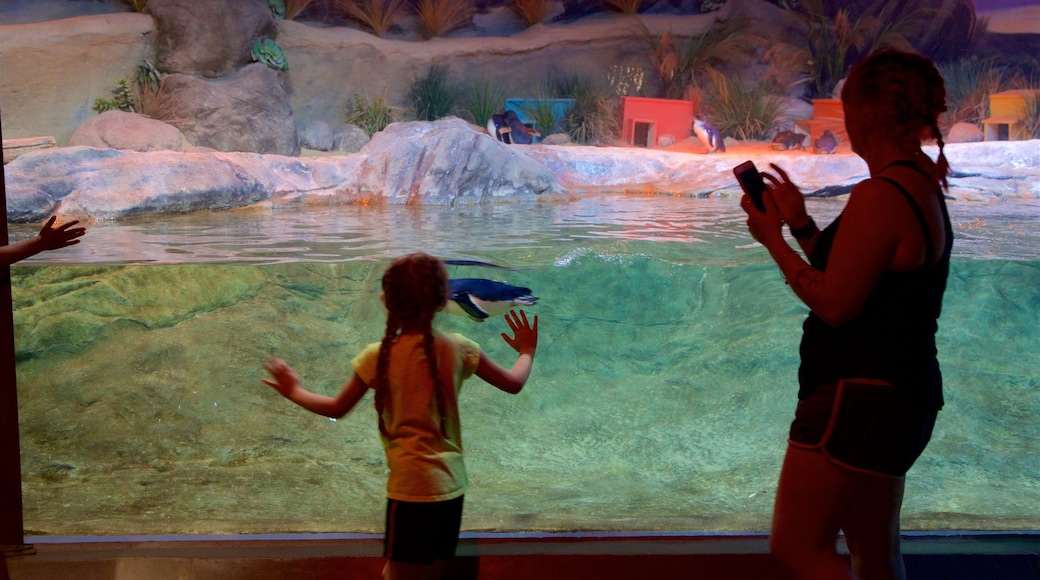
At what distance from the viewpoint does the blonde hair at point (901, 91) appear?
1.67m

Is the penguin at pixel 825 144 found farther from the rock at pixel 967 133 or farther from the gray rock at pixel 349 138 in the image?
the gray rock at pixel 349 138

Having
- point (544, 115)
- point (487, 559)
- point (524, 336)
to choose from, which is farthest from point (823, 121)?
point (487, 559)

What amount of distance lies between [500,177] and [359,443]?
7.76 ft

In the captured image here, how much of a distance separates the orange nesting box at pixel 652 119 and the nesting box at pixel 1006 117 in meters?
2.38

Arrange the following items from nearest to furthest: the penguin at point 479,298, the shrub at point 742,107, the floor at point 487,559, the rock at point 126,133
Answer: the floor at point 487,559
the penguin at point 479,298
the rock at point 126,133
the shrub at point 742,107

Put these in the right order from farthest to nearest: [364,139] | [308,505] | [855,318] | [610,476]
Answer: [364,139], [610,476], [308,505], [855,318]

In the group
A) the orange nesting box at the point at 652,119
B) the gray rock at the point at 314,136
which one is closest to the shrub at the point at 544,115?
the orange nesting box at the point at 652,119

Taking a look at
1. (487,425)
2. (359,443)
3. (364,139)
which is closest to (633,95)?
(364,139)

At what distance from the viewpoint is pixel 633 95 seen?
6121 millimetres

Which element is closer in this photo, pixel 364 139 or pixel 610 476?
pixel 610 476

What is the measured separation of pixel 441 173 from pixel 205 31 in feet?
6.98

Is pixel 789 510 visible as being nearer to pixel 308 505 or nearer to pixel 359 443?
pixel 308 505

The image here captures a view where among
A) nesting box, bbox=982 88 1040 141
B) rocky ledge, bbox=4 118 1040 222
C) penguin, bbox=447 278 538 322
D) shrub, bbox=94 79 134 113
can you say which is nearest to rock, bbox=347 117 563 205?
rocky ledge, bbox=4 118 1040 222

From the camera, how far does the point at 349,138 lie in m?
6.17
